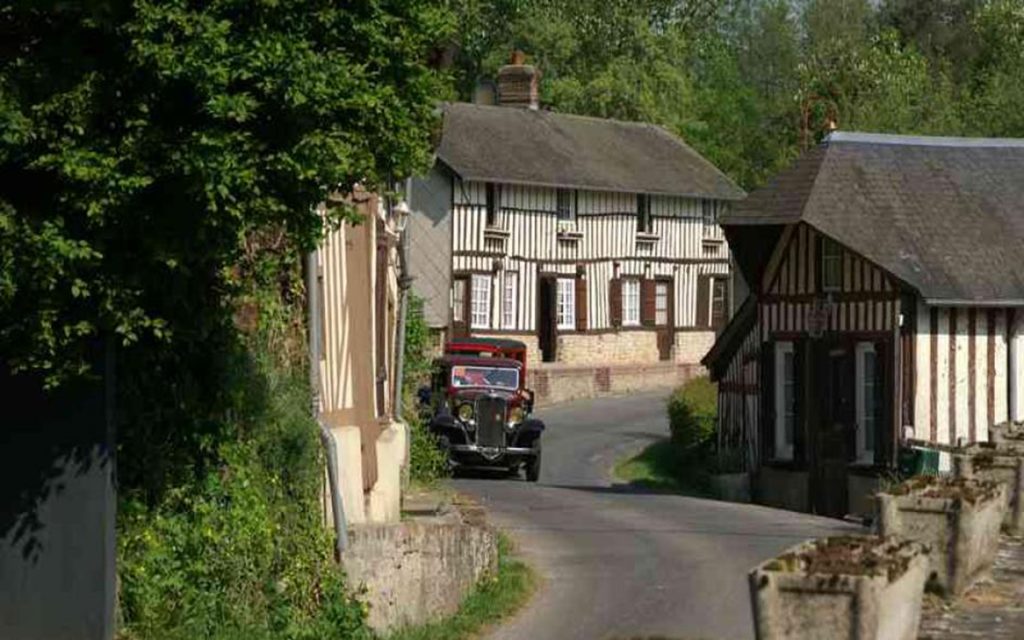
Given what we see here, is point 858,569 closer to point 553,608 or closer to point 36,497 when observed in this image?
point 36,497

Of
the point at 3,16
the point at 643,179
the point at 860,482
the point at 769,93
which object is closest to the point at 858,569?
the point at 3,16

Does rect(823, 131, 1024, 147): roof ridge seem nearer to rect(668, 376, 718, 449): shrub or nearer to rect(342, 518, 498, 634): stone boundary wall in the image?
rect(668, 376, 718, 449): shrub

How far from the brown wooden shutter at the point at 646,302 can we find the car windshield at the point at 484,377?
781 inches

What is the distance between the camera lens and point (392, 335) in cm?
2422

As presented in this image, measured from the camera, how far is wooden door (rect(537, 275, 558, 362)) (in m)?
49.1

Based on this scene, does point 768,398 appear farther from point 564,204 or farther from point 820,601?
point 820,601

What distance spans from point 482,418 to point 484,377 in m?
0.88

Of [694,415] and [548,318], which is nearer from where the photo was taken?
[694,415]

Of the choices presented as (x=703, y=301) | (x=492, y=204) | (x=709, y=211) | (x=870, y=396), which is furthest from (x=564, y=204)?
(x=870, y=396)

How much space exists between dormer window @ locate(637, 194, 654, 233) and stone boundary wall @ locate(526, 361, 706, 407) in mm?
3274

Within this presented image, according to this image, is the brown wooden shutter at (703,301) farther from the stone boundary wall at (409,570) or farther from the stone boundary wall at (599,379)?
the stone boundary wall at (409,570)

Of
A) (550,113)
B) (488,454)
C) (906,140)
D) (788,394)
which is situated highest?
(550,113)

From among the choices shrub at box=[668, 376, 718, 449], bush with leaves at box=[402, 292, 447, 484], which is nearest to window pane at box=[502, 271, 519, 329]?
shrub at box=[668, 376, 718, 449]

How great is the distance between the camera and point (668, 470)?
34750 millimetres
